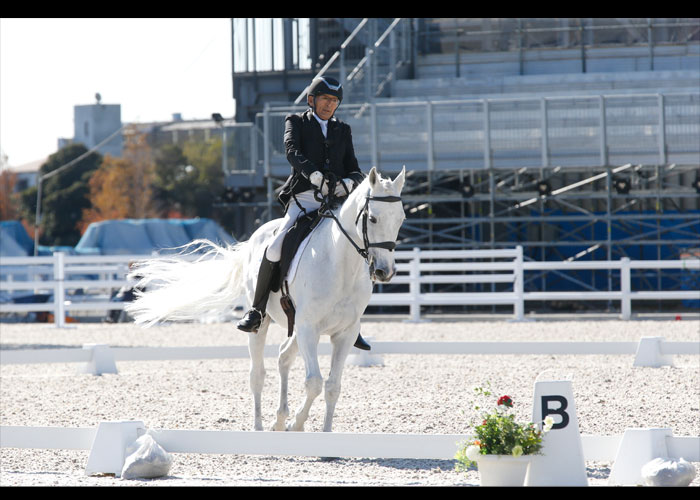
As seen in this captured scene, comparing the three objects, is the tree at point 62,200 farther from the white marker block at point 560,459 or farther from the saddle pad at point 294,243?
the white marker block at point 560,459

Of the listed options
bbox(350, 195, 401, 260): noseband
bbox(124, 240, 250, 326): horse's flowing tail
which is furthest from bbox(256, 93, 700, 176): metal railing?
bbox(350, 195, 401, 260): noseband

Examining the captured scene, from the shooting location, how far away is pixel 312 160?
775cm

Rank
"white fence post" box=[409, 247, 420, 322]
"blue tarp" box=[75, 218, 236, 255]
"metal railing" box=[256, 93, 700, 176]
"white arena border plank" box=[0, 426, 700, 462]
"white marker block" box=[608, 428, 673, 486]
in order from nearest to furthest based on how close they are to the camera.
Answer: "white marker block" box=[608, 428, 673, 486] → "white arena border plank" box=[0, 426, 700, 462] → "white fence post" box=[409, 247, 420, 322] → "metal railing" box=[256, 93, 700, 176] → "blue tarp" box=[75, 218, 236, 255]

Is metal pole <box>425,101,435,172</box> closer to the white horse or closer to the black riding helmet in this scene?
the white horse

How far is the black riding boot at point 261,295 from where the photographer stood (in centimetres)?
775

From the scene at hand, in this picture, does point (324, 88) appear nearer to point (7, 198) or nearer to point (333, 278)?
point (333, 278)

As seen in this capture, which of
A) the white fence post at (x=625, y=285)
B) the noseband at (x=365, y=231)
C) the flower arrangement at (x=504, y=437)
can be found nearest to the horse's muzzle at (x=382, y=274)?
the noseband at (x=365, y=231)

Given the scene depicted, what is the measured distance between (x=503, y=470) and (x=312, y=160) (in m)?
3.00

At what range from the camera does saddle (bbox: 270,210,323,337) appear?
298 inches

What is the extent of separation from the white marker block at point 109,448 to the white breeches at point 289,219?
66.4 inches

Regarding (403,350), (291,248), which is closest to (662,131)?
(403,350)

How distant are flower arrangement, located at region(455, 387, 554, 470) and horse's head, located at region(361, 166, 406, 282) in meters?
1.24
